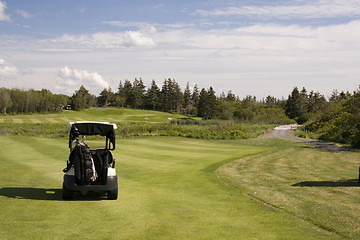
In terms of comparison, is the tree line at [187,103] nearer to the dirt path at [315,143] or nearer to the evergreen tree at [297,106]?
the evergreen tree at [297,106]

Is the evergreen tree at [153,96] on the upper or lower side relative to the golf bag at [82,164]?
upper

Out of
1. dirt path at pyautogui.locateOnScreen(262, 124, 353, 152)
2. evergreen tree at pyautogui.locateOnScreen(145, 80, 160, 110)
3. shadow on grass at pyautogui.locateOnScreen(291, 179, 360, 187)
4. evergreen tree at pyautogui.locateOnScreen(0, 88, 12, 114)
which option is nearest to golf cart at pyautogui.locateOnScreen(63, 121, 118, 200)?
shadow on grass at pyautogui.locateOnScreen(291, 179, 360, 187)

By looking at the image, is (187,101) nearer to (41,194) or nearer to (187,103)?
(187,103)

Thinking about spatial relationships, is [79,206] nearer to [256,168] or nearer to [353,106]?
[256,168]

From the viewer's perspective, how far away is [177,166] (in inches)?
806

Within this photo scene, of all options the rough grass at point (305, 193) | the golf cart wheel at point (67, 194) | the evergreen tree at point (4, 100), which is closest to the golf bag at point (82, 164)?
the golf cart wheel at point (67, 194)

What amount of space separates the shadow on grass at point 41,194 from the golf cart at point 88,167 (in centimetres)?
49

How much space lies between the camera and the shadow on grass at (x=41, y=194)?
10566 mm

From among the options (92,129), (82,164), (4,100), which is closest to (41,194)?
(82,164)

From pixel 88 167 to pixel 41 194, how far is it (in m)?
2.51

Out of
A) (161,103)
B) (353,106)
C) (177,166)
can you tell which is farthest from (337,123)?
(161,103)

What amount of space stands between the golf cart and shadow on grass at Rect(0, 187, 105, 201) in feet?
1.61

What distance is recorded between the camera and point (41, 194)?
11.2 m

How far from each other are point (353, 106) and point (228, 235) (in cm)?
2656
